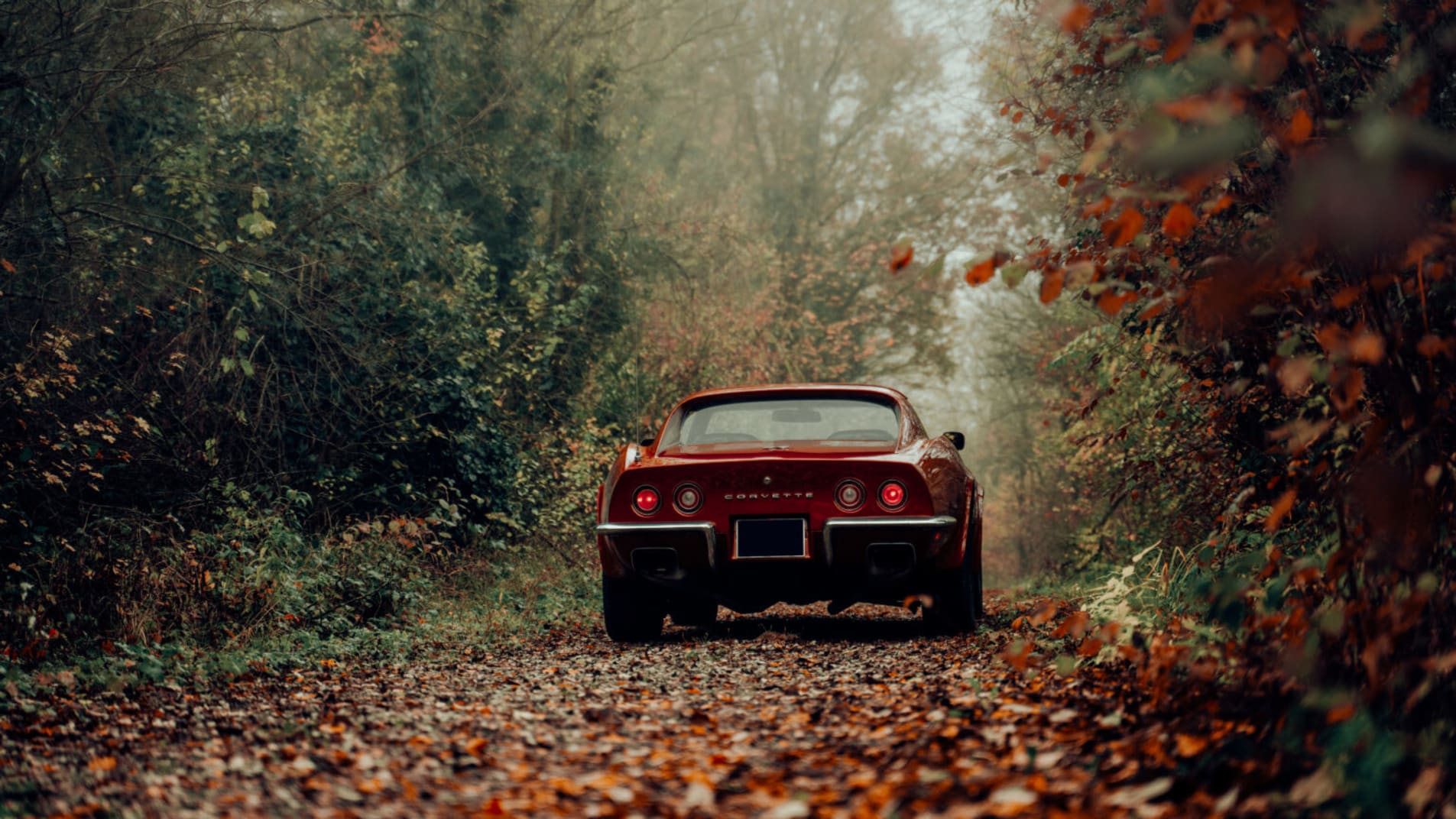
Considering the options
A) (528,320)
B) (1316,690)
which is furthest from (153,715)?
(528,320)

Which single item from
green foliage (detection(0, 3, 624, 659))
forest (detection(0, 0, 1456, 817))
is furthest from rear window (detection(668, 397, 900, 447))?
green foliage (detection(0, 3, 624, 659))

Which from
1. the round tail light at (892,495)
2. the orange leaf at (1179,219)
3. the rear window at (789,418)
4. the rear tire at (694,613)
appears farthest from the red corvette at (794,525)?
the orange leaf at (1179,219)

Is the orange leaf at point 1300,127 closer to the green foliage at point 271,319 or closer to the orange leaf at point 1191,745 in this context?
the orange leaf at point 1191,745

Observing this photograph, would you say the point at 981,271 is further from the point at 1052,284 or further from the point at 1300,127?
the point at 1300,127

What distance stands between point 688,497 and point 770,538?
0.55 m

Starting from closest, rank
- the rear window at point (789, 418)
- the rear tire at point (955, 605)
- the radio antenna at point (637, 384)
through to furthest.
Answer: the rear tire at point (955, 605) → the rear window at point (789, 418) → the radio antenna at point (637, 384)

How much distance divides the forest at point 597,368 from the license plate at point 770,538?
2.36ft

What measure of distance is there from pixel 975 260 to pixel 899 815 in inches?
70.2

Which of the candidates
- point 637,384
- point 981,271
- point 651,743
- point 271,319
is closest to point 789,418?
point 651,743

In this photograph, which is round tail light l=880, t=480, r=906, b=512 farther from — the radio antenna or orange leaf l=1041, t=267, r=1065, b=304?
the radio antenna

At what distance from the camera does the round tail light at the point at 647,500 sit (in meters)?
7.11

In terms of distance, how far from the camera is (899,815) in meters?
3.25

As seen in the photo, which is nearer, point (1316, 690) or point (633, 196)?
point (1316, 690)

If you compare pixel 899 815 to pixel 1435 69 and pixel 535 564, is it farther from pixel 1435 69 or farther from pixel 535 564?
pixel 535 564
